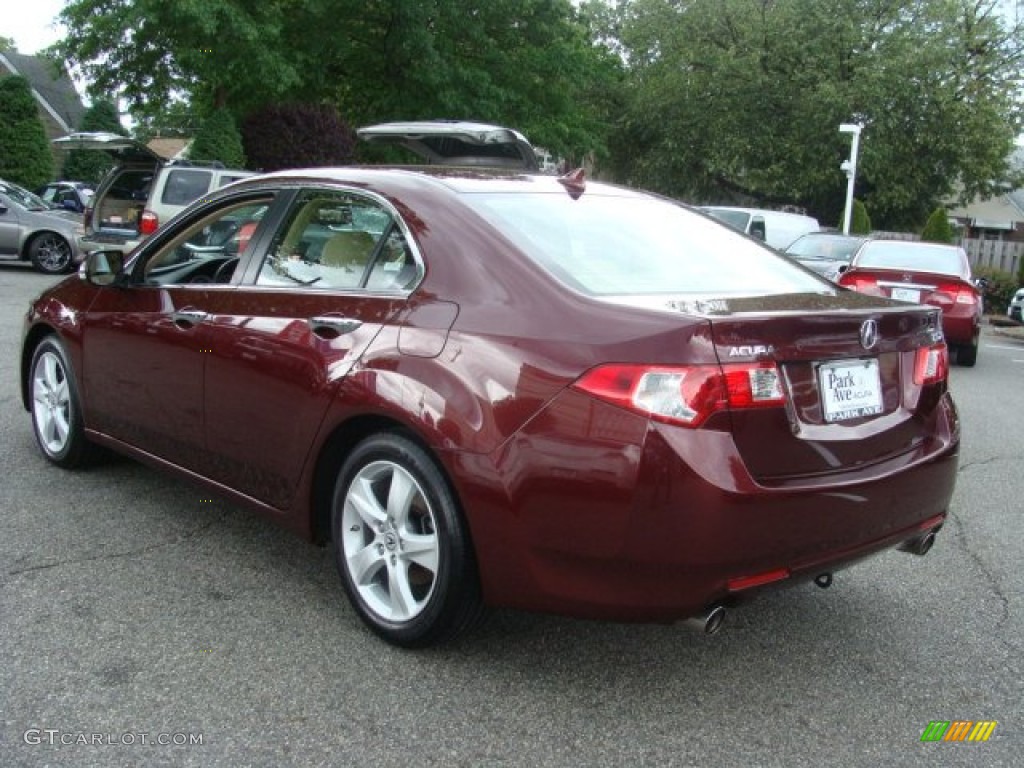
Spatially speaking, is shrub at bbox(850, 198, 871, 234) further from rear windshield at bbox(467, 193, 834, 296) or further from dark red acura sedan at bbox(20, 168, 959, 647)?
dark red acura sedan at bbox(20, 168, 959, 647)

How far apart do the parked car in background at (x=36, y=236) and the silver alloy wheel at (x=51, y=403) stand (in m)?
12.4

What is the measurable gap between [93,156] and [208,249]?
127ft

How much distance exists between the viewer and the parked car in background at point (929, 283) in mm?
10984

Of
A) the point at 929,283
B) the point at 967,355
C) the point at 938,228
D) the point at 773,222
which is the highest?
the point at 929,283

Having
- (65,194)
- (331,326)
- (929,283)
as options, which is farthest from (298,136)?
(331,326)

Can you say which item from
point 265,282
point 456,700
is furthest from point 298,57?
point 456,700

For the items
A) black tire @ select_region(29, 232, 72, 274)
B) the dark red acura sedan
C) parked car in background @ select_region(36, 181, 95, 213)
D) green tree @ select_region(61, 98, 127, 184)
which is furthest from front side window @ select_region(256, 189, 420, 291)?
green tree @ select_region(61, 98, 127, 184)

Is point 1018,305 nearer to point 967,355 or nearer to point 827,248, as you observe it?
point 827,248

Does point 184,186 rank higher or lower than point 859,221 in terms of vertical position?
higher

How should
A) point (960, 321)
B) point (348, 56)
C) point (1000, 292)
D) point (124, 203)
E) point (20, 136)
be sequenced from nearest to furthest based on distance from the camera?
point (960, 321) < point (124, 203) < point (1000, 292) < point (348, 56) < point (20, 136)

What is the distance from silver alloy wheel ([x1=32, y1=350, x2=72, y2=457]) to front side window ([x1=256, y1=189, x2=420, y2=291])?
1735mm

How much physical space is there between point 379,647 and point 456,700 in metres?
0.42

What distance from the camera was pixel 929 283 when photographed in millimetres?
11266

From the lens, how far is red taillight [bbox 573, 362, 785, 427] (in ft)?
8.72
